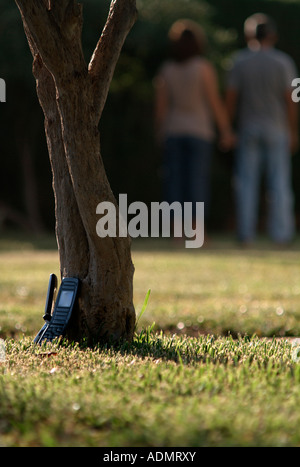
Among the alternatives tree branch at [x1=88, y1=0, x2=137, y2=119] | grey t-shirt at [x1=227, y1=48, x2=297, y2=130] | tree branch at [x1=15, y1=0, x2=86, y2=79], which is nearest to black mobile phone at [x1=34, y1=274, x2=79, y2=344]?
tree branch at [x1=88, y1=0, x2=137, y2=119]

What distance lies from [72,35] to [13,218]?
8.83 m

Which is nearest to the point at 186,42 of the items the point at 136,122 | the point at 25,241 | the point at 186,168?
the point at 186,168

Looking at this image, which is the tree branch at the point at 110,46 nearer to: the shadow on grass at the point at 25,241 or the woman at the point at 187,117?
the woman at the point at 187,117

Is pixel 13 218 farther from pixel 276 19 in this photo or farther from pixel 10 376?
pixel 10 376

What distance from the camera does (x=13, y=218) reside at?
446 inches

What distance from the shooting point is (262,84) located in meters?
8.91

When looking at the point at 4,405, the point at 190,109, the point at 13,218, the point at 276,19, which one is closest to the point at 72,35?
the point at 4,405

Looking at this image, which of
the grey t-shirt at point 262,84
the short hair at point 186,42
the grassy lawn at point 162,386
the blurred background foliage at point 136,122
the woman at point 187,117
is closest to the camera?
the grassy lawn at point 162,386

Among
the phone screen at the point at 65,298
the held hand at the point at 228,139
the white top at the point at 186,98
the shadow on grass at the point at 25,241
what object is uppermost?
the white top at the point at 186,98

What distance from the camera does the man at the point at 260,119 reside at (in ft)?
29.0

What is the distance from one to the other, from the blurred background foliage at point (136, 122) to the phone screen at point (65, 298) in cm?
804

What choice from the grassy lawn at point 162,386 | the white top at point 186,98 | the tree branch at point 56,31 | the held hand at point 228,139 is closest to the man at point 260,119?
the held hand at point 228,139

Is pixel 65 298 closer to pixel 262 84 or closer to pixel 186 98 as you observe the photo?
pixel 186 98

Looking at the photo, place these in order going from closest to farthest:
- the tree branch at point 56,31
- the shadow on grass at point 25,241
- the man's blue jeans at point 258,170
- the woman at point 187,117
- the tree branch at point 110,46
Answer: the tree branch at point 56,31, the tree branch at point 110,46, the woman at point 187,117, the man's blue jeans at point 258,170, the shadow on grass at point 25,241
